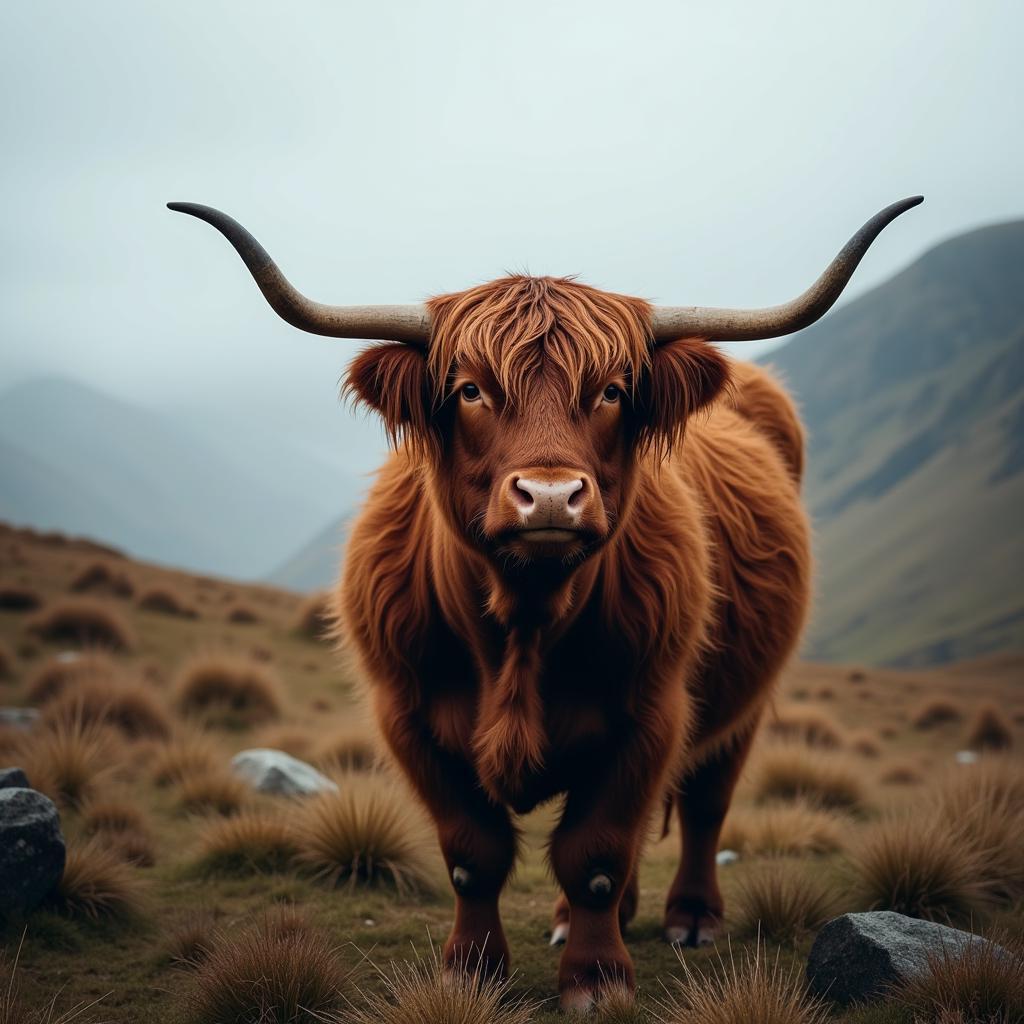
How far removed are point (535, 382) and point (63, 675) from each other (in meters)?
8.75

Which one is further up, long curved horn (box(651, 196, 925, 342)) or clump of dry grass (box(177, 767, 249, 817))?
long curved horn (box(651, 196, 925, 342))

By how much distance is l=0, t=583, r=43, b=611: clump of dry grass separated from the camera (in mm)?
13914

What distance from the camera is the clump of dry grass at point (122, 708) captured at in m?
9.12

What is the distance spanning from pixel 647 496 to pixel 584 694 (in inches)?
34.7

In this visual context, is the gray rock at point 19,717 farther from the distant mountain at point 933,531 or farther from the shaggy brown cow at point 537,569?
the distant mountain at point 933,531

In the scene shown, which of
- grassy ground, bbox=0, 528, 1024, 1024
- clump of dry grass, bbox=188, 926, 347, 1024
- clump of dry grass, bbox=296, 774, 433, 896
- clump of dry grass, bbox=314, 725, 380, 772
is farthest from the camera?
clump of dry grass, bbox=314, 725, 380, 772

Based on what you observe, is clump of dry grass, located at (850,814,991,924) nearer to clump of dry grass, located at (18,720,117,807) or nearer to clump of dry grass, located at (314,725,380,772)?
clump of dry grass, located at (314,725,380,772)

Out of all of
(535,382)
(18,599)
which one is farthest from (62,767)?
(18,599)

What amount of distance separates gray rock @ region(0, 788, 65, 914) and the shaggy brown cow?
5.29 ft

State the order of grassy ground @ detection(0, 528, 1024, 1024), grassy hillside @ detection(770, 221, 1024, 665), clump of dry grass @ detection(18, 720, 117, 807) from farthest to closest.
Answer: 1. grassy hillside @ detection(770, 221, 1024, 665)
2. clump of dry grass @ detection(18, 720, 117, 807)
3. grassy ground @ detection(0, 528, 1024, 1024)

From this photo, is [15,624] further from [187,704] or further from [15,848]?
[15,848]

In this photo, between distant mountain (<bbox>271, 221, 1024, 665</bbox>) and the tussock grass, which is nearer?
the tussock grass

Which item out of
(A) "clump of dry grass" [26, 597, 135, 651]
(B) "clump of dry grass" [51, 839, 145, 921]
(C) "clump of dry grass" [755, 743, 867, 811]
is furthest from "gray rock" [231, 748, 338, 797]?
(A) "clump of dry grass" [26, 597, 135, 651]

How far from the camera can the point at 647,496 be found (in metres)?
4.19
